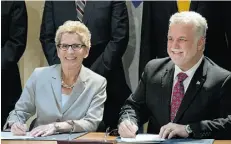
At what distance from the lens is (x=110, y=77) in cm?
381

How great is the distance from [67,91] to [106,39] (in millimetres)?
757

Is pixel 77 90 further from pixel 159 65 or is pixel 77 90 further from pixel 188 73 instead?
pixel 188 73

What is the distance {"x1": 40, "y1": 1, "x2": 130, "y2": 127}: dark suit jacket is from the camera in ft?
12.2

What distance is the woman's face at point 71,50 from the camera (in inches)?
125

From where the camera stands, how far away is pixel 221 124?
2627mm

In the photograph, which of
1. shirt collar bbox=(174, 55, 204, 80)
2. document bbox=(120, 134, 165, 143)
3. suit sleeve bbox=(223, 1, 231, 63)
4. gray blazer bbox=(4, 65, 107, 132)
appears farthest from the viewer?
suit sleeve bbox=(223, 1, 231, 63)

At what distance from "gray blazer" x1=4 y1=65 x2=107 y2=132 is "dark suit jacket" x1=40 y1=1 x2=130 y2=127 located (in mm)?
477

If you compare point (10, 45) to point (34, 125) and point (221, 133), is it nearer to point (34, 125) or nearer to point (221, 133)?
point (34, 125)

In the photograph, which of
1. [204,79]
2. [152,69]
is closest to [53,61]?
[152,69]

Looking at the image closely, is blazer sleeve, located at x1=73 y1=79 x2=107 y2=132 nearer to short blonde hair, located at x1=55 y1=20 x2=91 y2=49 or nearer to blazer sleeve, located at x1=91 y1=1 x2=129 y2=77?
short blonde hair, located at x1=55 y1=20 x2=91 y2=49

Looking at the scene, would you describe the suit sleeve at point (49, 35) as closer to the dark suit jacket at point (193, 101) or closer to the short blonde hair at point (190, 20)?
the dark suit jacket at point (193, 101)

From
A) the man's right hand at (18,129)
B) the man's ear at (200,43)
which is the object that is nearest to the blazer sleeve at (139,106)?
the man's ear at (200,43)

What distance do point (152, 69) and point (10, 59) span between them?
1462 mm

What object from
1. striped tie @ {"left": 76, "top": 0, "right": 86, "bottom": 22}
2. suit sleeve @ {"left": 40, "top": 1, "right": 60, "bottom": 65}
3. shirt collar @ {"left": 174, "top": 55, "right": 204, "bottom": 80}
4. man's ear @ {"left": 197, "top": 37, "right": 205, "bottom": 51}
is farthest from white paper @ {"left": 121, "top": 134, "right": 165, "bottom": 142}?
striped tie @ {"left": 76, "top": 0, "right": 86, "bottom": 22}
